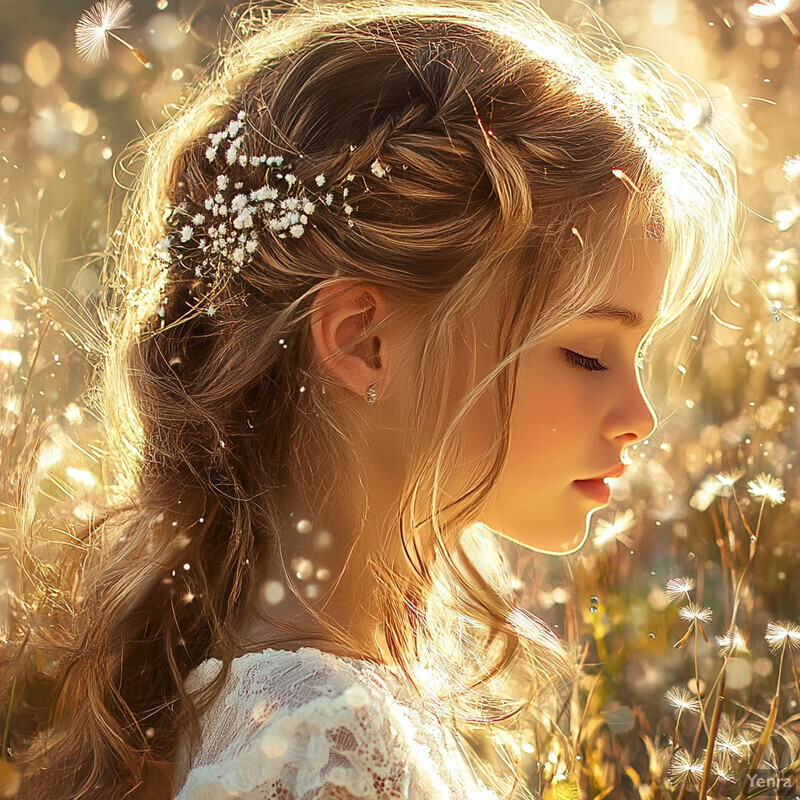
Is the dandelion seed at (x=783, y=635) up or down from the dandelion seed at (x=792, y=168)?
down

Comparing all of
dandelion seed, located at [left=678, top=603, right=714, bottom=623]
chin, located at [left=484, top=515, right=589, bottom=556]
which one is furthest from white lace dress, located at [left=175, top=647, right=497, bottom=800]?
dandelion seed, located at [left=678, top=603, right=714, bottom=623]

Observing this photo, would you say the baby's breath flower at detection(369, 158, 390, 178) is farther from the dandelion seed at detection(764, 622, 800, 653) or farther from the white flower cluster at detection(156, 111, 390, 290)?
the dandelion seed at detection(764, 622, 800, 653)

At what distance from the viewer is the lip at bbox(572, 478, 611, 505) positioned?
0.98 metres

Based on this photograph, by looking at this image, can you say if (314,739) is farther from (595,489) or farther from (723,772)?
(723,772)

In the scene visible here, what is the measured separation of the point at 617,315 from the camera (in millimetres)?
919

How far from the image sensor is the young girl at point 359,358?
0.87m

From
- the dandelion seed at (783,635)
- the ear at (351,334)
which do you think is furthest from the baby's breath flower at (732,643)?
the ear at (351,334)

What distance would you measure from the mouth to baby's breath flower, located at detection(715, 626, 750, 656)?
25 cm

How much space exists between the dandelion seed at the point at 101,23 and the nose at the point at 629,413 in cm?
73

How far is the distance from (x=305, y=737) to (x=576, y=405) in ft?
1.42

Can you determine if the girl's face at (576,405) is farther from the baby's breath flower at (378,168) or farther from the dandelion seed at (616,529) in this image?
the dandelion seed at (616,529)

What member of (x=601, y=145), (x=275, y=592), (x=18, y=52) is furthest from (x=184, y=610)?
(x=18, y=52)

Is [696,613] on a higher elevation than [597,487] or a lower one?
lower

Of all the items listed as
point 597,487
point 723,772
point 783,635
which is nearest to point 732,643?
point 783,635
